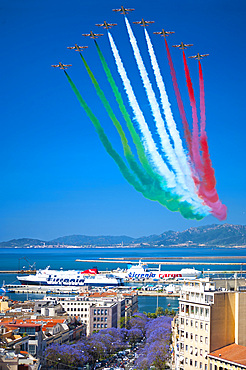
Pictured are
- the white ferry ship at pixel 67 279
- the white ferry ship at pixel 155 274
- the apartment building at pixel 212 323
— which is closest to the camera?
the apartment building at pixel 212 323

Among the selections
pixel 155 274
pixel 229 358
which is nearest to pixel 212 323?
pixel 229 358

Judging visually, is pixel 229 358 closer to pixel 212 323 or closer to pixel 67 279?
pixel 212 323


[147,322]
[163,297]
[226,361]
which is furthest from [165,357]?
[163,297]

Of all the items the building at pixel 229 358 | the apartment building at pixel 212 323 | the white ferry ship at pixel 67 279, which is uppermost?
the apartment building at pixel 212 323

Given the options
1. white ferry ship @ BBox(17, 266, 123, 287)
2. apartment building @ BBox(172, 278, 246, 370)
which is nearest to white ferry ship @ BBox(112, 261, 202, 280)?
white ferry ship @ BBox(17, 266, 123, 287)

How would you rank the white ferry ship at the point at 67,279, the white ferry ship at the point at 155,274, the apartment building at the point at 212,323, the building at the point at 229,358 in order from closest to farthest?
the building at the point at 229,358
the apartment building at the point at 212,323
the white ferry ship at the point at 67,279
the white ferry ship at the point at 155,274

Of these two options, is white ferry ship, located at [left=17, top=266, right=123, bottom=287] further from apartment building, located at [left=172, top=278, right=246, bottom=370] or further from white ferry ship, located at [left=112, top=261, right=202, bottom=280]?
apartment building, located at [left=172, top=278, right=246, bottom=370]

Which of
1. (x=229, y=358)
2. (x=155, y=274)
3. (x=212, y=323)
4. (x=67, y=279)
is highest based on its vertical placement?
(x=212, y=323)

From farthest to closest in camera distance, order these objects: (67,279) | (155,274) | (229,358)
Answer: (155,274), (67,279), (229,358)

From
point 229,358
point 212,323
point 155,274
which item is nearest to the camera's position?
point 229,358

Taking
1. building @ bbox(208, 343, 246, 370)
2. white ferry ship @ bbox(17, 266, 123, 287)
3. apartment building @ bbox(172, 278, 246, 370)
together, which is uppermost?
apartment building @ bbox(172, 278, 246, 370)

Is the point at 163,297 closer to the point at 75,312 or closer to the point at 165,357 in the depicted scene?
the point at 75,312

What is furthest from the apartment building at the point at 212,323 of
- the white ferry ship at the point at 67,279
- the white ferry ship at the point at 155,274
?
the white ferry ship at the point at 155,274

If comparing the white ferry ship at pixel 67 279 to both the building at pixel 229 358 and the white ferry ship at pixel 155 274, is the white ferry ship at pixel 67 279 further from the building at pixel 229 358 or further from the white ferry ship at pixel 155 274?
the building at pixel 229 358
